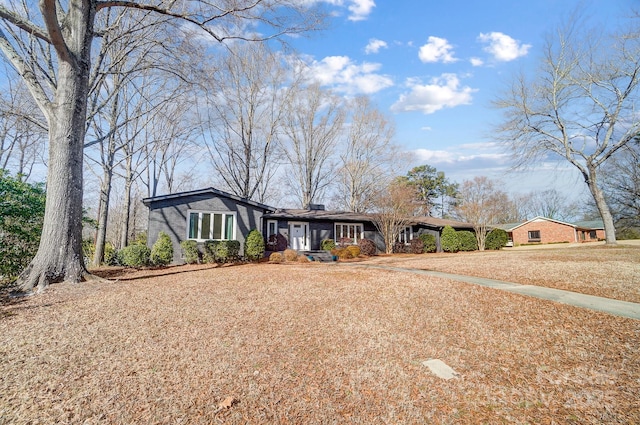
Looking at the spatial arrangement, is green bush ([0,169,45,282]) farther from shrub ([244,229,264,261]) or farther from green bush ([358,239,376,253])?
green bush ([358,239,376,253])

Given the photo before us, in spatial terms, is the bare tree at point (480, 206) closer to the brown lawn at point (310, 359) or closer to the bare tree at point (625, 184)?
the bare tree at point (625, 184)

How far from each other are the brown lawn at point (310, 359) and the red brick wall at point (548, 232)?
38635 mm

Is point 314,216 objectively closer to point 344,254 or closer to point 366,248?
point 344,254

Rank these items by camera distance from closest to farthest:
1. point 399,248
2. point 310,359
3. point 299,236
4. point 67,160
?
point 310,359, point 67,160, point 299,236, point 399,248

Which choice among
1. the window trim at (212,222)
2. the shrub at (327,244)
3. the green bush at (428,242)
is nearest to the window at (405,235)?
the green bush at (428,242)

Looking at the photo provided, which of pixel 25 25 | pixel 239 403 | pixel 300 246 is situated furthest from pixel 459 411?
pixel 300 246

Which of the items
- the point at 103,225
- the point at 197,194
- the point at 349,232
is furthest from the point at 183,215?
the point at 349,232

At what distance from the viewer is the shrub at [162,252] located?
12.4 meters

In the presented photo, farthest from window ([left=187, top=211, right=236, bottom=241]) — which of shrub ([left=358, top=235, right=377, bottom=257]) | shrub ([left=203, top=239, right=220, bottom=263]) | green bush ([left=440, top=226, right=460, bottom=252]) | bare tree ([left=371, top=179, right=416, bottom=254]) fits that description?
green bush ([left=440, top=226, right=460, bottom=252])

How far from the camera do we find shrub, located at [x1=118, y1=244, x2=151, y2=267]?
11744 mm

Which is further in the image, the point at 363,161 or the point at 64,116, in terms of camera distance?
the point at 363,161

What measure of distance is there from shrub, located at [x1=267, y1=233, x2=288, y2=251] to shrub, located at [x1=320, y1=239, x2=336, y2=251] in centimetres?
252

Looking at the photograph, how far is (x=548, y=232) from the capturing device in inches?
1442

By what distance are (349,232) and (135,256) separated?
13348mm
